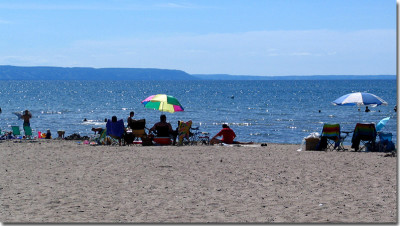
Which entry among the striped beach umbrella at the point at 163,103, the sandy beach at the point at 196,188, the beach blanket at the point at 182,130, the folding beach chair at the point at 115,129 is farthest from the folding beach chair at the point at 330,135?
the folding beach chair at the point at 115,129

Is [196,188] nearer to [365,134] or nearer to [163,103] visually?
[365,134]

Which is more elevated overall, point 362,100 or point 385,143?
point 362,100

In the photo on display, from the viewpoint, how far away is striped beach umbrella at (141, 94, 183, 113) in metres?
16.1

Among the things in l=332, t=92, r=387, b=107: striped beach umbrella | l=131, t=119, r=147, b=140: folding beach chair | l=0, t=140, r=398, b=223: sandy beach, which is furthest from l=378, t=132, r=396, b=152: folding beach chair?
l=131, t=119, r=147, b=140: folding beach chair

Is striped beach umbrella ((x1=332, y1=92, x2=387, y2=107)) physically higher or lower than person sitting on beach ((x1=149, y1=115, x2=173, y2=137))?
higher

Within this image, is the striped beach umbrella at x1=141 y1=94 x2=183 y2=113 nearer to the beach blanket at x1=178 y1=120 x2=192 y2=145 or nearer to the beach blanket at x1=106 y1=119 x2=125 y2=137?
the beach blanket at x1=178 y1=120 x2=192 y2=145

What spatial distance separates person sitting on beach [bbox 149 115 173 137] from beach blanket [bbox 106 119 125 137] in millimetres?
845

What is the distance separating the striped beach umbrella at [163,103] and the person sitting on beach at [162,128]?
0.72 meters

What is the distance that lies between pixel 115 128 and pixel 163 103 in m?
2.07

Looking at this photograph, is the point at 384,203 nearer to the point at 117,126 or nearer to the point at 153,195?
the point at 153,195

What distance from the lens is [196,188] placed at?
26.9ft

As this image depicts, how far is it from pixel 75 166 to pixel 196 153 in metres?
3.32

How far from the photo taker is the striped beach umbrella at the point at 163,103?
16.1 meters

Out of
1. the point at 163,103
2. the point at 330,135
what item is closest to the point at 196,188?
the point at 330,135
